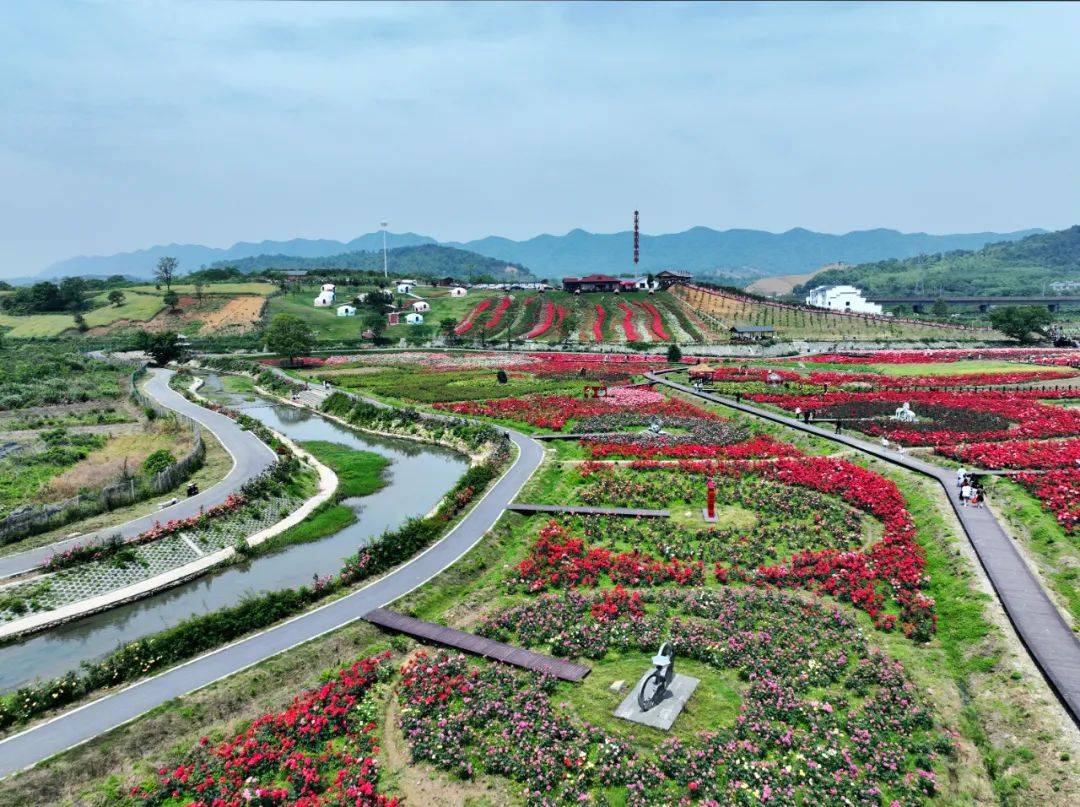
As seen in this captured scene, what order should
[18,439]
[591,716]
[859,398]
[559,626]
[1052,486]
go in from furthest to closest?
[859,398] → [18,439] → [1052,486] → [559,626] → [591,716]

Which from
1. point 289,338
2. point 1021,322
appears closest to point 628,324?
point 289,338

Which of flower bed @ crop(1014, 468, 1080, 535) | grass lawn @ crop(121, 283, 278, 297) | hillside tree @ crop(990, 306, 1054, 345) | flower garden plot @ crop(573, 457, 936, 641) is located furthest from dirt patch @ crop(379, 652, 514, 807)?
grass lawn @ crop(121, 283, 278, 297)

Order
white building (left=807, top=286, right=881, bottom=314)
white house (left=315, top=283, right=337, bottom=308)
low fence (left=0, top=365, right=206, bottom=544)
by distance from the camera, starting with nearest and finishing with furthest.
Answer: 1. low fence (left=0, top=365, right=206, bottom=544)
2. white house (left=315, top=283, right=337, bottom=308)
3. white building (left=807, top=286, right=881, bottom=314)

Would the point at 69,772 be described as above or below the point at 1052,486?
below

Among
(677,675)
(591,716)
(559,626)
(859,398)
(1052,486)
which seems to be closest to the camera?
(591,716)

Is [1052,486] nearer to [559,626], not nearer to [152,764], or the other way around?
[559,626]

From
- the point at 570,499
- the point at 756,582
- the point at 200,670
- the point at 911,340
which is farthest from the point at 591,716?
the point at 911,340

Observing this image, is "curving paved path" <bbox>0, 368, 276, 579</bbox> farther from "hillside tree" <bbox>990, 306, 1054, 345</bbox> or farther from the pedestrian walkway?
"hillside tree" <bbox>990, 306, 1054, 345</bbox>
